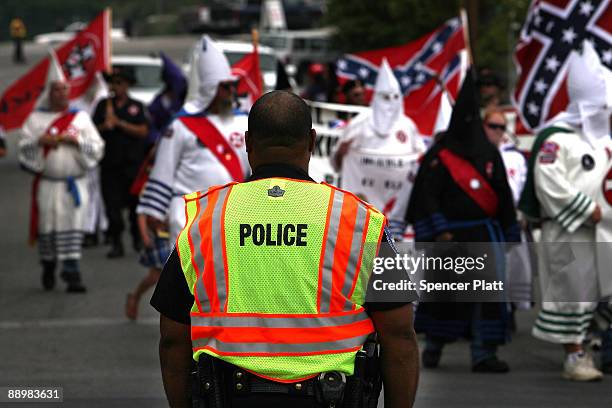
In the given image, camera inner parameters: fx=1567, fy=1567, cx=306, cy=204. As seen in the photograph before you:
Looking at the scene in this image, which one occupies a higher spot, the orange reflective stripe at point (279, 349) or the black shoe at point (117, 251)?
the orange reflective stripe at point (279, 349)

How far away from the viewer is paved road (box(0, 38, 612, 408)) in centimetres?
880

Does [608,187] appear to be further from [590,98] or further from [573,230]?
[590,98]

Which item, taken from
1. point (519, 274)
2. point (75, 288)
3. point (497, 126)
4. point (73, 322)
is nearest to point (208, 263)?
point (519, 274)

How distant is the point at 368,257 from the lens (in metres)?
4.49

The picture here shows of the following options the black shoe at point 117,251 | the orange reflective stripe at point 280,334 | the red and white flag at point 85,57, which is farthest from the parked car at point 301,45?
the orange reflective stripe at point 280,334

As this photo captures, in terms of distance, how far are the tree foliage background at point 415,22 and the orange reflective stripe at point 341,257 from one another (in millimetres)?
21805

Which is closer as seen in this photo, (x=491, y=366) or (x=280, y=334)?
(x=280, y=334)

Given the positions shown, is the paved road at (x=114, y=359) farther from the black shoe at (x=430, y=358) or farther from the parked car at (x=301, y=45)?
the parked car at (x=301, y=45)

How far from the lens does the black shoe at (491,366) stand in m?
9.75

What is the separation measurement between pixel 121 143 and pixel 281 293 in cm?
1226

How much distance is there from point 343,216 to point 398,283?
26cm

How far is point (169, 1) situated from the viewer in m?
91.8

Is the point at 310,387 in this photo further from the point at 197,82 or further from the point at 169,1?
the point at 169,1

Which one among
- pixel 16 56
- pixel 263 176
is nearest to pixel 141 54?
pixel 16 56
